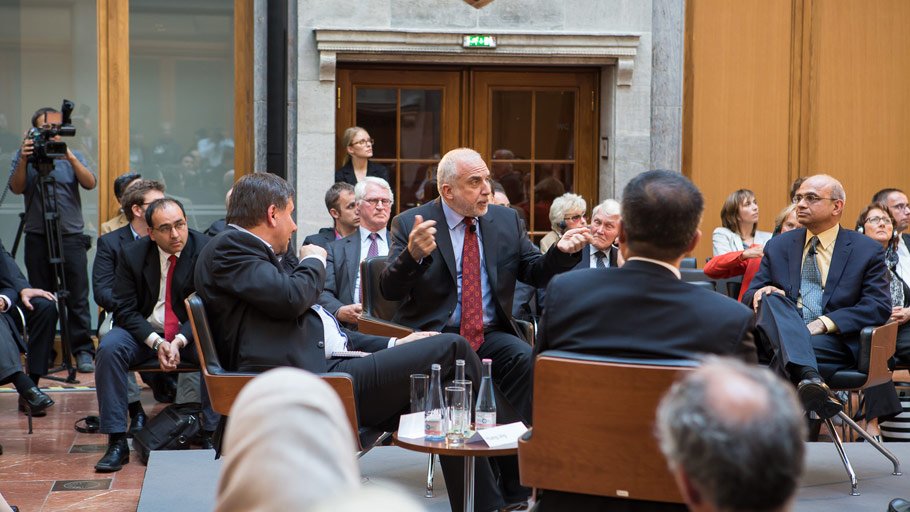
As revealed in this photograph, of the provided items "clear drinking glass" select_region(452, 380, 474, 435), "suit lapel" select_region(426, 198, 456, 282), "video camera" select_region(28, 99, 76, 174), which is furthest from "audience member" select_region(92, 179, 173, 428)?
"clear drinking glass" select_region(452, 380, 474, 435)

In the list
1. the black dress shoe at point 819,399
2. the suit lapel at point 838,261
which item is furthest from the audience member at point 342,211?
the black dress shoe at point 819,399

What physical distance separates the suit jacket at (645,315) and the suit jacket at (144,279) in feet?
11.9

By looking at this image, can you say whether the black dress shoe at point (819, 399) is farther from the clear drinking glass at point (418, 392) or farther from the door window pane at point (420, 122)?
the door window pane at point (420, 122)

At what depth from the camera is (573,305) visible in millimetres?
2781

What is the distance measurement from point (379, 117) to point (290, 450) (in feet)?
25.8

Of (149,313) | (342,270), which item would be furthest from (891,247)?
(149,313)

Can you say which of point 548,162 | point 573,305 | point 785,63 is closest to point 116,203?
point 548,162

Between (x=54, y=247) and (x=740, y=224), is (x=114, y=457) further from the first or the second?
(x=740, y=224)

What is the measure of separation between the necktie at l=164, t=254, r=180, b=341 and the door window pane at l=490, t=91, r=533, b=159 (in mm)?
3742

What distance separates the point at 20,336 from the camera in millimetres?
6574

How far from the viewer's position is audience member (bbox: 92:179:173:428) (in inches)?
250

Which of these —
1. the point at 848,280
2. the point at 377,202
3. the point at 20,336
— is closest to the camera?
the point at 848,280

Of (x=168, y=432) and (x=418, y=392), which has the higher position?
(x=418, y=392)

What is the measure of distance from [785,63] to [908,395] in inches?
147
